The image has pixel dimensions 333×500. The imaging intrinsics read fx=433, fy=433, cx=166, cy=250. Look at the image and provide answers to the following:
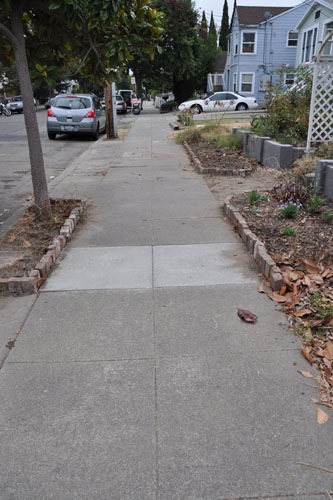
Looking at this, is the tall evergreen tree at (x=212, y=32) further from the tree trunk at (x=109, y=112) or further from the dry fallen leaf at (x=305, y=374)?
Result: the dry fallen leaf at (x=305, y=374)

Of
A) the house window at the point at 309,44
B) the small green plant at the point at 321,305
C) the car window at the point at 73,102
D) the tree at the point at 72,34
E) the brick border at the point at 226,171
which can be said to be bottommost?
the brick border at the point at 226,171

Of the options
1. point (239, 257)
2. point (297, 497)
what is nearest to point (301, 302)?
point (239, 257)

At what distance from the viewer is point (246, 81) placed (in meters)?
39.3

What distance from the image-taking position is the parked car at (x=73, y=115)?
17891mm

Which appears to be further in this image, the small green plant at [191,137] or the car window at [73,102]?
the car window at [73,102]

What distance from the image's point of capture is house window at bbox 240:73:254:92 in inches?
1528

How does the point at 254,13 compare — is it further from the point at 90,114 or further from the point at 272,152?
the point at 272,152

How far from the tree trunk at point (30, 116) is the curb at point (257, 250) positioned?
8.66 ft

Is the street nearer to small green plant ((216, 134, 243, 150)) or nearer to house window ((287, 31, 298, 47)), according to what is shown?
small green plant ((216, 134, 243, 150))

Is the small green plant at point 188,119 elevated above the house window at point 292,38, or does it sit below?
below

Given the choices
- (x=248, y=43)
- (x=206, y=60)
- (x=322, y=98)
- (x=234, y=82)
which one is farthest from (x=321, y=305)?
(x=206, y=60)

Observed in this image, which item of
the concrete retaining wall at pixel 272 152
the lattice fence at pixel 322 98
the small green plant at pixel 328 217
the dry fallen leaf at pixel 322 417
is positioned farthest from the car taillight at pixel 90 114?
the dry fallen leaf at pixel 322 417

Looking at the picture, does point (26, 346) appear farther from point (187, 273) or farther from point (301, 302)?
point (301, 302)

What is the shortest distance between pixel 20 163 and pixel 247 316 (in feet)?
35.1
